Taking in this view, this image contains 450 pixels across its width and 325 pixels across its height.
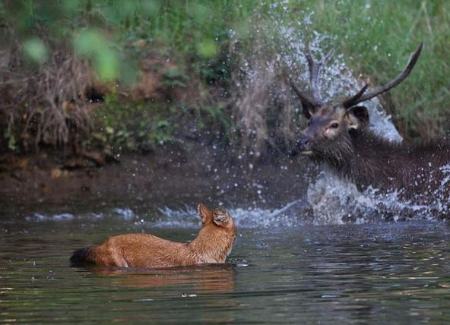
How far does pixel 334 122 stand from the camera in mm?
12711

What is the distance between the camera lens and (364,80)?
565 inches

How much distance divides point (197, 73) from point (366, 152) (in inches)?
105

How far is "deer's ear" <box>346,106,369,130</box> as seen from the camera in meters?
12.8

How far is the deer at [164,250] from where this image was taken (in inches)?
341

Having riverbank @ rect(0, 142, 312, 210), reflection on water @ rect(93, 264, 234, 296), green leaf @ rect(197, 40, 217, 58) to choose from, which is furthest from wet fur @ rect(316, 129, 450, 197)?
reflection on water @ rect(93, 264, 234, 296)

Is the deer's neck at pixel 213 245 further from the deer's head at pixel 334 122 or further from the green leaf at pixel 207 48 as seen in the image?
the green leaf at pixel 207 48

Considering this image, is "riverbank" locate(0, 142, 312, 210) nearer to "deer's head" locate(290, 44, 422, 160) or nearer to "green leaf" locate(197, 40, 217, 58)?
"green leaf" locate(197, 40, 217, 58)

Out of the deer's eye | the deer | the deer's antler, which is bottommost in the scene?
the deer

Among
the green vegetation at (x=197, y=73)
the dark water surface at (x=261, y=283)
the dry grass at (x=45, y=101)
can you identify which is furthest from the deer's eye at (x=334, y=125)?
the dry grass at (x=45, y=101)

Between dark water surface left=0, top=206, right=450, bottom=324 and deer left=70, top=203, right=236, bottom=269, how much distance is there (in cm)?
16

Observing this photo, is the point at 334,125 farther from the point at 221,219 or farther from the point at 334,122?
the point at 221,219

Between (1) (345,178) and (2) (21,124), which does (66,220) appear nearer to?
(2) (21,124)

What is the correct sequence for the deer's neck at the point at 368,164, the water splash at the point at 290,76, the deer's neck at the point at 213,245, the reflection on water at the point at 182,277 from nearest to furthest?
the reflection on water at the point at 182,277, the deer's neck at the point at 213,245, the deer's neck at the point at 368,164, the water splash at the point at 290,76

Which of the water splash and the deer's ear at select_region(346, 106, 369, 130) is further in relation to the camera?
the water splash
